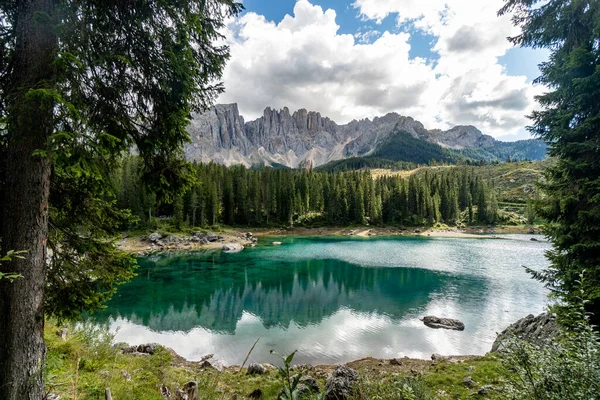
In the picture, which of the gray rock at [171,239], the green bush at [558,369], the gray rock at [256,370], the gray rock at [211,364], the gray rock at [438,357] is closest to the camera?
the green bush at [558,369]

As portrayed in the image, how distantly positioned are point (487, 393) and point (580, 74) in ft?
37.4

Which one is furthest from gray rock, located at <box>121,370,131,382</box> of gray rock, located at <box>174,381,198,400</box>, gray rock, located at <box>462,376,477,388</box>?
gray rock, located at <box>462,376,477,388</box>

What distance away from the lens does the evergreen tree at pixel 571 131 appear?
30.5 feet

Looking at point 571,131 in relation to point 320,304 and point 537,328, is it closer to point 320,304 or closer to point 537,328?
point 537,328

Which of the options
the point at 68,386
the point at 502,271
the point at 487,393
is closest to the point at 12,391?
the point at 68,386

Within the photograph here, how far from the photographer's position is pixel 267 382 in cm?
1202

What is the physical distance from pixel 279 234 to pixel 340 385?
70.5 metres

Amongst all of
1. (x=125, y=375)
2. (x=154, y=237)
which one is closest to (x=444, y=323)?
(x=125, y=375)

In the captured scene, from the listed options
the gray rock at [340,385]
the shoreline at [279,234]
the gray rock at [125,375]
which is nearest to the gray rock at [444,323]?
the gray rock at [340,385]

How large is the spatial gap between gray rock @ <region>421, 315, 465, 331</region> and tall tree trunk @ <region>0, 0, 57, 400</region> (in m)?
22.0

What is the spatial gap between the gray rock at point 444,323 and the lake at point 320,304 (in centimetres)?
49

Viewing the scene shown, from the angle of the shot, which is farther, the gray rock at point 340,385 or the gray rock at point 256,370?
the gray rock at point 256,370

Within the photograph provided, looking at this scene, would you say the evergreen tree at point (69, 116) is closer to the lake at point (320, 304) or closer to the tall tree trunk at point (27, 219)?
the tall tree trunk at point (27, 219)

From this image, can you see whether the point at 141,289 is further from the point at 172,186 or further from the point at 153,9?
the point at 153,9
